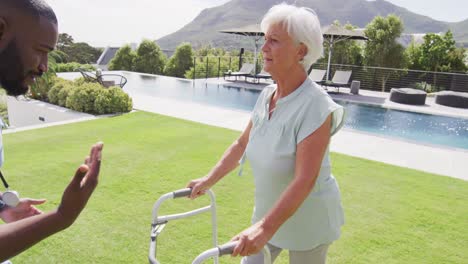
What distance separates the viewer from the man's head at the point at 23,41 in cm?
80

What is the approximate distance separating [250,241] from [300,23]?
0.95m

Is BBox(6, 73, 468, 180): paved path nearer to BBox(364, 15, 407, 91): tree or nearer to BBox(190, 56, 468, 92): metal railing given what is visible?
BBox(190, 56, 468, 92): metal railing

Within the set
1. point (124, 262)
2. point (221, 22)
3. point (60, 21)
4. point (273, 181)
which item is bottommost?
point (124, 262)

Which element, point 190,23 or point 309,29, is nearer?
point 309,29

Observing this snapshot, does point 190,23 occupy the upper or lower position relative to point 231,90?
upper

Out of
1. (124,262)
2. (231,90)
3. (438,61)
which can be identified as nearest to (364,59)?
(438,61)

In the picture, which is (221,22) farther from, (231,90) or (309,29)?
(309,29)

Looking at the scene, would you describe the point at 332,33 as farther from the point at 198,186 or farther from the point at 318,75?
the point at 198,186

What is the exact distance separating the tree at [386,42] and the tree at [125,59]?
47.1 ft

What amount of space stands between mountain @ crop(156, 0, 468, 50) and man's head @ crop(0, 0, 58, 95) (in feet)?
440

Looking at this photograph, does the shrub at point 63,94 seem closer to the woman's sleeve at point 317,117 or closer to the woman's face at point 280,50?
the woman's face at point 280,50

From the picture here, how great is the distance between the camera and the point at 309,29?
1.66 meters

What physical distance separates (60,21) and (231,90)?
15.6 metres

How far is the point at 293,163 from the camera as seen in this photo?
68.6 inches
